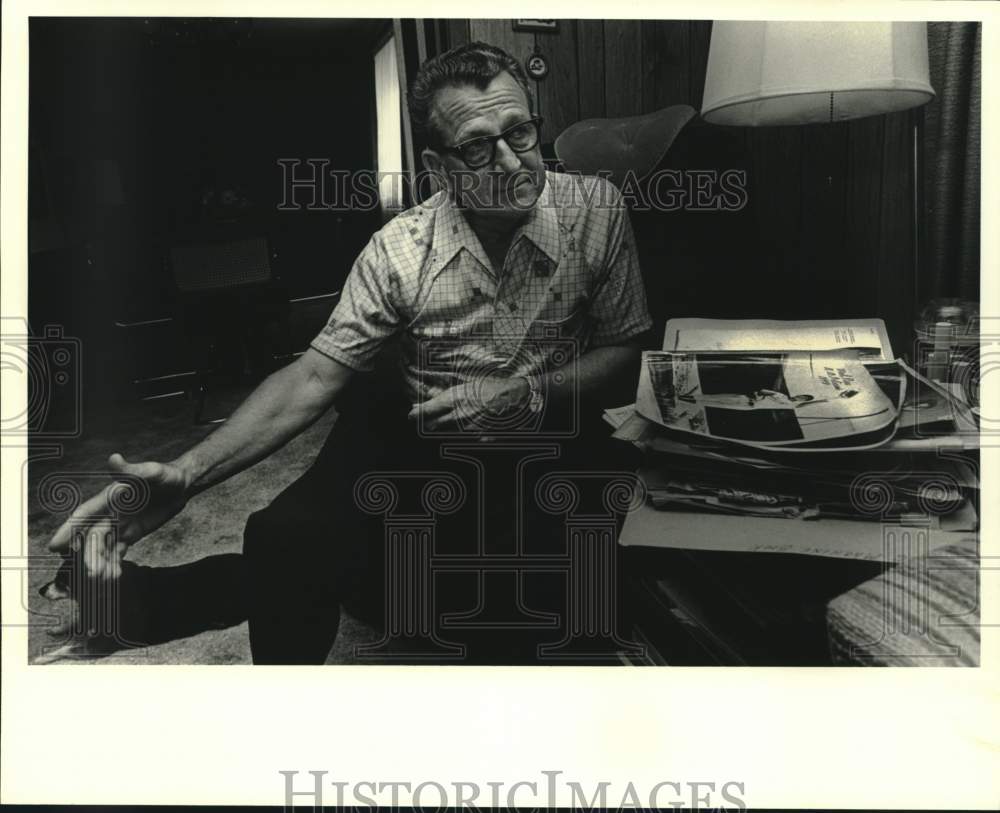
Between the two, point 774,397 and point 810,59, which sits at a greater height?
point 810,59

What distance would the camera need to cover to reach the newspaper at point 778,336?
45.5 inches

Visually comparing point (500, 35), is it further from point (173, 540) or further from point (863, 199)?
point (173, 540)

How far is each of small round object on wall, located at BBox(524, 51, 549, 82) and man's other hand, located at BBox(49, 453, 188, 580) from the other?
2.23 feet

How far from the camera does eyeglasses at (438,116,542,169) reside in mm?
1114

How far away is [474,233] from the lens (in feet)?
3.81

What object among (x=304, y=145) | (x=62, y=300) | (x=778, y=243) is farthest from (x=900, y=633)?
(x=62, y=300)

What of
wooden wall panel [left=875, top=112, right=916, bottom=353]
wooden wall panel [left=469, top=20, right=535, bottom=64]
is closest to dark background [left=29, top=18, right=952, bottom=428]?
wooden wall panel [left=469, top=20, right=535, bottom=64]

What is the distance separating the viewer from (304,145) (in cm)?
114

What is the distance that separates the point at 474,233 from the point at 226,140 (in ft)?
1.12

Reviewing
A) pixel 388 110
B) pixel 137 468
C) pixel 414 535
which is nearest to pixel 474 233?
pixel 388 110

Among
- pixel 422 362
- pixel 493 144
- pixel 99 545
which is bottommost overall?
pixel 99 545

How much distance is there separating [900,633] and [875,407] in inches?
10.0

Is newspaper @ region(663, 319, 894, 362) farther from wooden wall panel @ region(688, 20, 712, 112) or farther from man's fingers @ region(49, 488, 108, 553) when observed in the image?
man's fingers @ region(49, 488, 108, 553)

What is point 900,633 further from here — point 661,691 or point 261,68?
point 261,68
